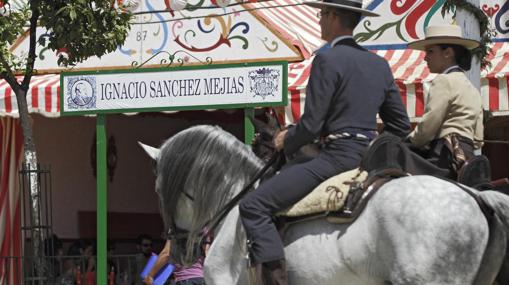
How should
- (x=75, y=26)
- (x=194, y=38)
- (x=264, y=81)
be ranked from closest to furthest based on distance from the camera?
(x=264, y=81) → (x=75, y=26) → (x=194, y=38)

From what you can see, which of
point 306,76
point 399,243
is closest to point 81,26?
point 306,76

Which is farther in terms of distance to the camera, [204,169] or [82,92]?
[82,92]

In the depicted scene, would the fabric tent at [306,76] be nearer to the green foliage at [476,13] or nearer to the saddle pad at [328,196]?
the green foliage at [476,13]

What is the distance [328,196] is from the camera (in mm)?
5984

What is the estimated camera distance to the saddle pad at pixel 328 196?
5930 mm

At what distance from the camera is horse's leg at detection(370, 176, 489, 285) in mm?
5625

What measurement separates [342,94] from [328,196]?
0.60 m

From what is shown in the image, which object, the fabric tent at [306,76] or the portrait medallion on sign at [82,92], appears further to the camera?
the portrait medallion on sign at [82,92]

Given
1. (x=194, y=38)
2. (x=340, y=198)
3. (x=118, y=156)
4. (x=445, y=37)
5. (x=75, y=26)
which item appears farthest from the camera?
(x=118, y=156)

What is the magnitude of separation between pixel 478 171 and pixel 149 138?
1220cm

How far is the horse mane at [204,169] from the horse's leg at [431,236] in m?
1.27

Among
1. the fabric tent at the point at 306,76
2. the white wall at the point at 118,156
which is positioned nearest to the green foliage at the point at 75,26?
the fabric tent at the point at 306,76

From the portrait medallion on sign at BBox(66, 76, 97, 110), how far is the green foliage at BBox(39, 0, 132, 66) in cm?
23

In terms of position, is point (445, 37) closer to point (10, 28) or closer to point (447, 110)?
point (447, 110)
